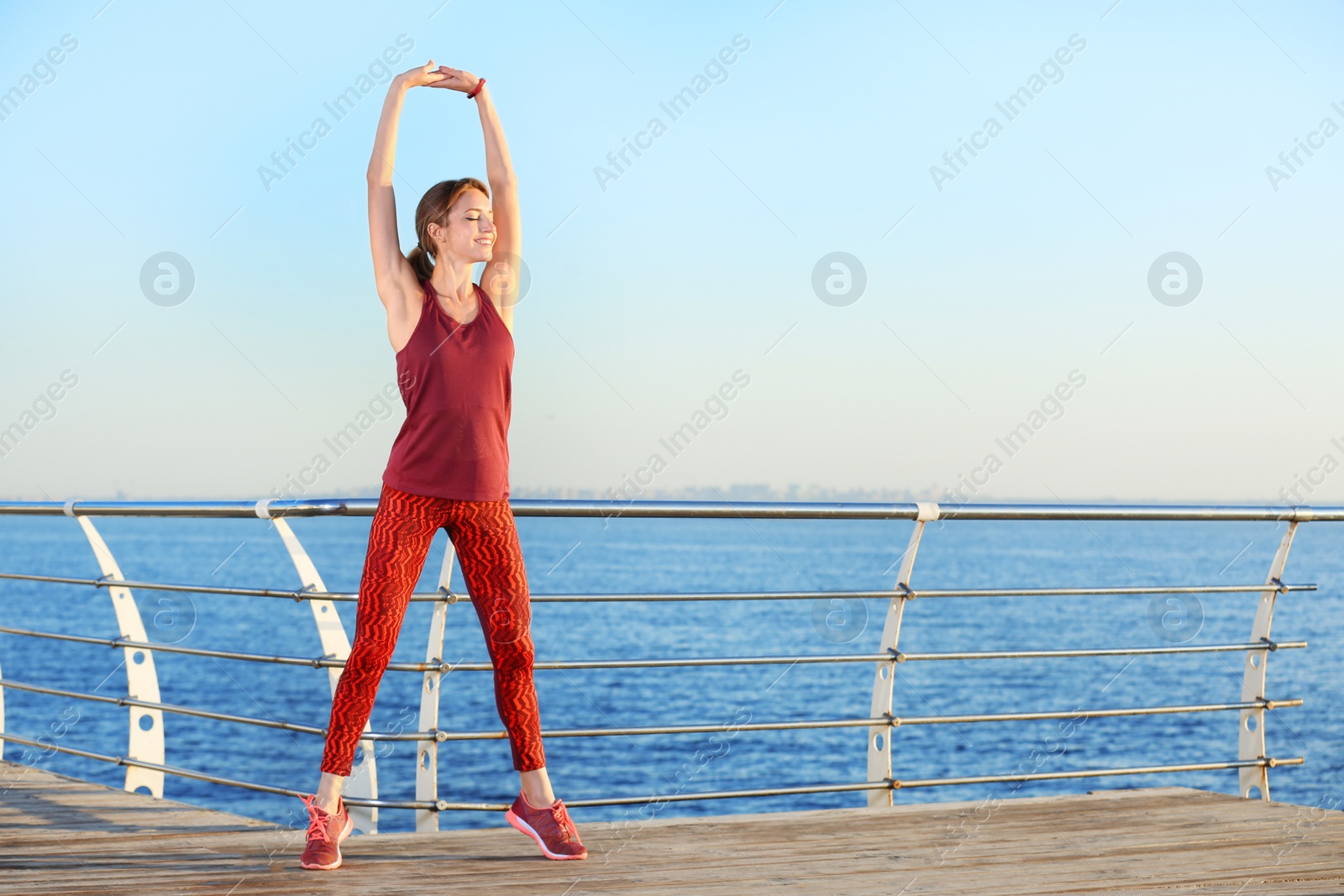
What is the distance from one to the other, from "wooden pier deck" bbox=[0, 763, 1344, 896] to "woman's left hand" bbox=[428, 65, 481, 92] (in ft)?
5.64

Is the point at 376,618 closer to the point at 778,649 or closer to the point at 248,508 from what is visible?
the point at 248,508

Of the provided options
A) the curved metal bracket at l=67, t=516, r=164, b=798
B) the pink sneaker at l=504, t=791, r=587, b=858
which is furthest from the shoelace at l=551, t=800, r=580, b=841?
the curved metal bracket at l=67, t=516, r=164, b=798

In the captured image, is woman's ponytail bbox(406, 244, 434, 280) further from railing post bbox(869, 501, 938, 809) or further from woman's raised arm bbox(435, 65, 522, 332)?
railing post bbox(869, 501, 938, 809)

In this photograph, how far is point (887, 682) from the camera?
9.48 feet

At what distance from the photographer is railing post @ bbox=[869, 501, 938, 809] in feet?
9.34

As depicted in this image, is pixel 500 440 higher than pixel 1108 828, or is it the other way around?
pixel 500 440

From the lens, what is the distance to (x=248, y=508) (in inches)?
102

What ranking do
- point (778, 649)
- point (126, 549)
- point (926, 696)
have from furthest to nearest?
point (126, 549) < point (778, 649) < point (926, 696)

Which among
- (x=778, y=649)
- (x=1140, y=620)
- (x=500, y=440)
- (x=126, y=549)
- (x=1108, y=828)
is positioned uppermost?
(x=126, y=549)

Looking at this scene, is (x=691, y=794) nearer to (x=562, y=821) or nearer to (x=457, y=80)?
(x=562, y=821)

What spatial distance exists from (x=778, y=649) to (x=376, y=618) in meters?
38.3

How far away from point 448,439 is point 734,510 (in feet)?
2.41

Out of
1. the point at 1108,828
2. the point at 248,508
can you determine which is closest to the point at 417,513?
the point at 248,508

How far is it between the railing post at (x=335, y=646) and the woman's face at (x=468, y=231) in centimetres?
77
